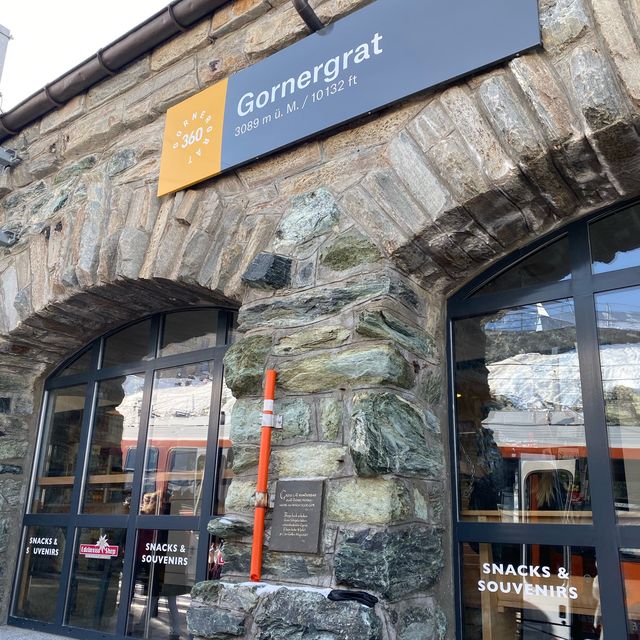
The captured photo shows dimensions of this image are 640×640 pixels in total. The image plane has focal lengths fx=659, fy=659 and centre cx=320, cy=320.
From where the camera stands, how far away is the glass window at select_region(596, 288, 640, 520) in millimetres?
2314

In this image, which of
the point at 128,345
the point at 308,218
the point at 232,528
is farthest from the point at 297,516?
the point at 128,345

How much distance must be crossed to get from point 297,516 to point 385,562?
0.38 meters

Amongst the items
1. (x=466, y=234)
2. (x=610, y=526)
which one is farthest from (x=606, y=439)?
(x=466, y=234)

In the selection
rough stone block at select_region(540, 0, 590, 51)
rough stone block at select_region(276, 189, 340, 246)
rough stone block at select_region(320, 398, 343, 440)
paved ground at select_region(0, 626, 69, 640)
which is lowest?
paved ground at select_region(0, 626, 69, 640)

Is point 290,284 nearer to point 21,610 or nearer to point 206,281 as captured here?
point 206,281

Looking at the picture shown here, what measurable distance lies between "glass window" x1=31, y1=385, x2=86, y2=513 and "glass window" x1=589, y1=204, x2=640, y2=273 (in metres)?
3.38

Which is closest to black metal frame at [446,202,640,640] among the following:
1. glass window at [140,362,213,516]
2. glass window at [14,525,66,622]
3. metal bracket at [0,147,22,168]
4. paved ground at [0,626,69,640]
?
glass window at [140,362,213,516]

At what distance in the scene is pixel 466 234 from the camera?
259cm

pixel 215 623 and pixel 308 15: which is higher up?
pixel 308 15

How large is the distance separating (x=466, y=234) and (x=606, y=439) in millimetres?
918

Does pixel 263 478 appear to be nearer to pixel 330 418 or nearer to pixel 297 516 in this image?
pixel 297 516


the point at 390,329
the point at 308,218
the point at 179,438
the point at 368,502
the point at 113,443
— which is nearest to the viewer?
the point at 368,502

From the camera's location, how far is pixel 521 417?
2.65m

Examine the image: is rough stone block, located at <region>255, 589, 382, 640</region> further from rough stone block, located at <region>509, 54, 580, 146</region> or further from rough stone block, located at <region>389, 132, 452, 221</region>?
rough stone block, located at <region>509, 54, 580, 146</region>
